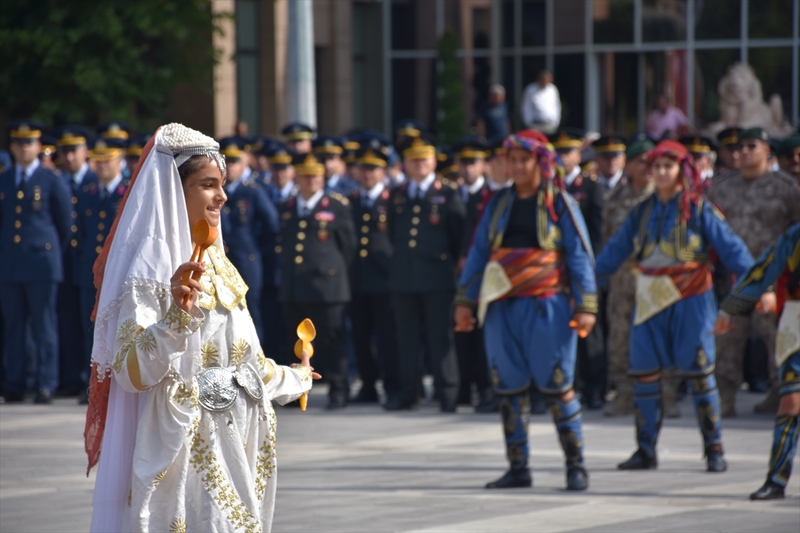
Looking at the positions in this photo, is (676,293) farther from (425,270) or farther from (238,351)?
(238,351)

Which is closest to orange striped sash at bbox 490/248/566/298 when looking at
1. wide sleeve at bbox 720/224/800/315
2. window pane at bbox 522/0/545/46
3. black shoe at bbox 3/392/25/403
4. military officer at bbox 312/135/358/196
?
wide sleeve at bbox 720/224/800/315

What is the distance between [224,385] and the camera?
4.76 meters

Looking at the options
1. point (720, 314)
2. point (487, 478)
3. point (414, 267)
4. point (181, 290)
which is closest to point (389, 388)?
point (414, 267)

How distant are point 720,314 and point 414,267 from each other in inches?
179

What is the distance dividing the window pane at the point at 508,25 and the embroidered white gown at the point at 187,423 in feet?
91.5

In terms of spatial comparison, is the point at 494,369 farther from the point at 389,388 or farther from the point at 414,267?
the point at 389,388

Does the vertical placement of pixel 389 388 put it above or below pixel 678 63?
below

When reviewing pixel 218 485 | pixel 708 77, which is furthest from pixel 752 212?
pixel 708 77

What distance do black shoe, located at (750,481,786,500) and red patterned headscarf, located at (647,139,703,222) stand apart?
81.9 inches

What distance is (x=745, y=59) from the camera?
29.4 metres

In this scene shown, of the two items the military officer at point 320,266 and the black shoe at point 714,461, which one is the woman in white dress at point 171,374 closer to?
the black shoe at point 714,461

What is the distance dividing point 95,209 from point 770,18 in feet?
64.2

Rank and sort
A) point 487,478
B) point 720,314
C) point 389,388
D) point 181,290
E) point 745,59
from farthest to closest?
point 745,59 → point 389,388 → point 487,478 → point 720,314 → point 181,290

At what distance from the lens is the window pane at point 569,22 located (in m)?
31.1
